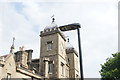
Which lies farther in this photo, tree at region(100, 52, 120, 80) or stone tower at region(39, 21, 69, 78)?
stone tower at region(39, 21, 69, 78)

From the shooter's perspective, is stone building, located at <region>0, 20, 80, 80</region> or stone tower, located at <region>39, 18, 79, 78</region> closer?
stone building, located at <region>0, 20, 80, 80</region>

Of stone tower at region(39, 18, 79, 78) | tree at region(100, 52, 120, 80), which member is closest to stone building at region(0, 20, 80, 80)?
stone tower at region(39, 18, 79, 78)

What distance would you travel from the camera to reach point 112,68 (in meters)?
35.8

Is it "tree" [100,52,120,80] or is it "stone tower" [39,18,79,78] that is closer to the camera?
"tree" [100,52,120,80]

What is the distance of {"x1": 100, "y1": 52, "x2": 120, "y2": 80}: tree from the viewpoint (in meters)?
33.6

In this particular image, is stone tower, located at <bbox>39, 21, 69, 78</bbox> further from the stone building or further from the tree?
the tree

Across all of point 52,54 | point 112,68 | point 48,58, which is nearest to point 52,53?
point 52,54

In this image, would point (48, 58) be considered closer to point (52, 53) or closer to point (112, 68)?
point (52, 53)

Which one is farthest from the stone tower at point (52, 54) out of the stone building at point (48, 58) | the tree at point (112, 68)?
the tree at point (112, 68)

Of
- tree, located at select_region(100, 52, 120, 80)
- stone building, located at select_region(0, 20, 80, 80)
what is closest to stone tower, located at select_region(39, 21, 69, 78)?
stone building, located at select_region(0, 20, 80, 80)

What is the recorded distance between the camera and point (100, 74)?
1441 inches

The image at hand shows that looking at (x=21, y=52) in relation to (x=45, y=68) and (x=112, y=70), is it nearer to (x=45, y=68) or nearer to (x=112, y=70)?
(x=45, y=68)

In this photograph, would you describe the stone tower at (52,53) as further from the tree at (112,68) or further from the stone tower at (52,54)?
the tree at (112,68)

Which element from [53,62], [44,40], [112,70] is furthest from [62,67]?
[112,70]
